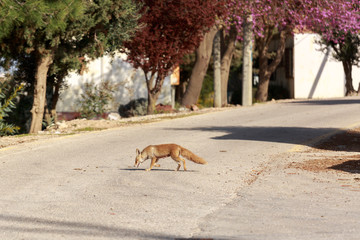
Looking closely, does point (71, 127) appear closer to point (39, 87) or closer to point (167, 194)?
point (39, 87)

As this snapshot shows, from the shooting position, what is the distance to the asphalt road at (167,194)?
8172mm

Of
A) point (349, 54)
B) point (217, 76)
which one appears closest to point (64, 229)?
point (217, 76)

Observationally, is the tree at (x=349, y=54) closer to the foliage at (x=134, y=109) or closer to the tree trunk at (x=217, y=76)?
the tree trunk at (x=217, y=76)

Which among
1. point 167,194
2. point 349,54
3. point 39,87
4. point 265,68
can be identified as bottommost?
point 167,194

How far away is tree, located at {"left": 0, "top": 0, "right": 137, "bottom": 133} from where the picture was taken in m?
19.2

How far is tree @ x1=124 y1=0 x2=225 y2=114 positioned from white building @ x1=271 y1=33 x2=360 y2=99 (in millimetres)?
16903

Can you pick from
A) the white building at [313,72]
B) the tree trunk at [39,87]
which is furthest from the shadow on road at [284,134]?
the white building at [313,72]

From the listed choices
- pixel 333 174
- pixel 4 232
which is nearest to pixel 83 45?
pixel 333 174

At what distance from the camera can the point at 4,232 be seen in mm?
8094

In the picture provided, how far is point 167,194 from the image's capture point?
10.5 meters

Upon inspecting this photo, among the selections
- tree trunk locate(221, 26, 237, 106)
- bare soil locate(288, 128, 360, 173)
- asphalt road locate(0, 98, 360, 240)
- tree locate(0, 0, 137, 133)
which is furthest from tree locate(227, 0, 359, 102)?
asphalt road locate(0, 98, 360, 240)

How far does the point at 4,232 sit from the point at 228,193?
3820mm

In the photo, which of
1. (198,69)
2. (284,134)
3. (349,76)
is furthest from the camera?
(349,76)

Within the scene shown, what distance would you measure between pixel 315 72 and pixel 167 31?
1909 cm
